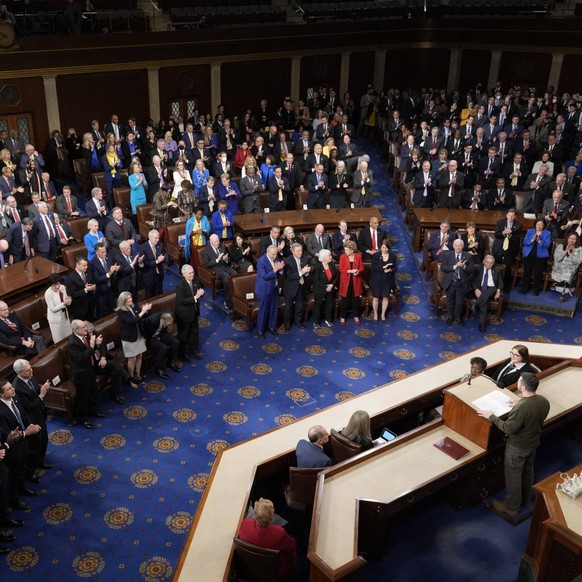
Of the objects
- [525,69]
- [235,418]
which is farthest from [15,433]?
[525,69]

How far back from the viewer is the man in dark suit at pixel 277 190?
43.9 feet

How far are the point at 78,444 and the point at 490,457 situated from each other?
4631 millimetres

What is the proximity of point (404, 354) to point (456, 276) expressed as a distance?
1.64 meters

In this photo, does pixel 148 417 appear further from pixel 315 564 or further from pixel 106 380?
pixel 315 564

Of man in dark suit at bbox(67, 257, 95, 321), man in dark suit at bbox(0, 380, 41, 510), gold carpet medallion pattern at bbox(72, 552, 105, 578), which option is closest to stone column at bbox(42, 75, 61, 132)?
man in dark suit at bbox(67, 257, 95, 321)

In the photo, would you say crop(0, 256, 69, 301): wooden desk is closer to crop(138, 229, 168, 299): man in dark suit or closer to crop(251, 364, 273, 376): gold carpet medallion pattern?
crop(138, 229, 168, 299): man in dark suit

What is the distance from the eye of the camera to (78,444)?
7.84 meters

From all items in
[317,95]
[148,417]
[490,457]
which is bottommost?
[148,417]

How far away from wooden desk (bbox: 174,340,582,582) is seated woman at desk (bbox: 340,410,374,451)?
0.50 metres

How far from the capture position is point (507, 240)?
11.6m

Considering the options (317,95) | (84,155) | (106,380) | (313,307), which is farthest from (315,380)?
(317,95)

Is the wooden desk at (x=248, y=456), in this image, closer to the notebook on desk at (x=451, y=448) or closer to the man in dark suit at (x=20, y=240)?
the notebook on desk at (x=451, y=448)

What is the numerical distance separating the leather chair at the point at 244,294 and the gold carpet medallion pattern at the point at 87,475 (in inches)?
145

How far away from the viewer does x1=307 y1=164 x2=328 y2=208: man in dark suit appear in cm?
1360
